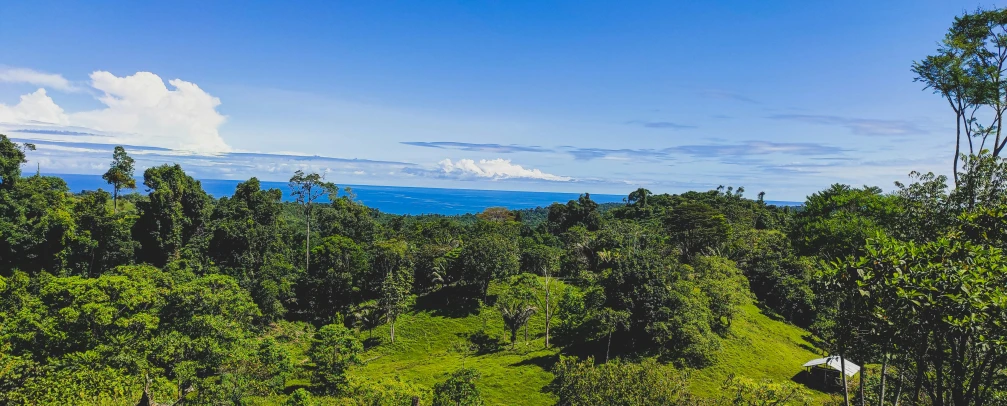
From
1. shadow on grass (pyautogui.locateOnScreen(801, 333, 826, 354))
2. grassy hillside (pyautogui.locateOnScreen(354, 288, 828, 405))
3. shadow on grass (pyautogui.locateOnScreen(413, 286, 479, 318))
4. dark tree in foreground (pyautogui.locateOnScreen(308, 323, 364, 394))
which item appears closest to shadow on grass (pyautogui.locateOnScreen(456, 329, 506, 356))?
grassy hillside (pyautogui.locateOnScreen(354, 288, 828, 405))

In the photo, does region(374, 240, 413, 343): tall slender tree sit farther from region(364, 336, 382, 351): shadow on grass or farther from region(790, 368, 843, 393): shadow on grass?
region(790, 368, 843, 393): shadow on grass

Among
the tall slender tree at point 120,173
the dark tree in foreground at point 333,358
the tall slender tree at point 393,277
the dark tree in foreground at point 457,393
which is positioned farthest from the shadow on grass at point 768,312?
the tall slender tree at point 120,173

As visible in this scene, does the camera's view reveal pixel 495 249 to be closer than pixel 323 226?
Yes

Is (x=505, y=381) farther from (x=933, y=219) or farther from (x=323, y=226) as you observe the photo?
(x=323, y=226)

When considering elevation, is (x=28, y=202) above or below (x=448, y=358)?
above

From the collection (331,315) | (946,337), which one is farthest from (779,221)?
(946,337)

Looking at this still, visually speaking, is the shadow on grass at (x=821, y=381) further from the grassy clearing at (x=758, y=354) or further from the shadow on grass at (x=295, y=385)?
the shadow on grass at (x=295, y=385)
